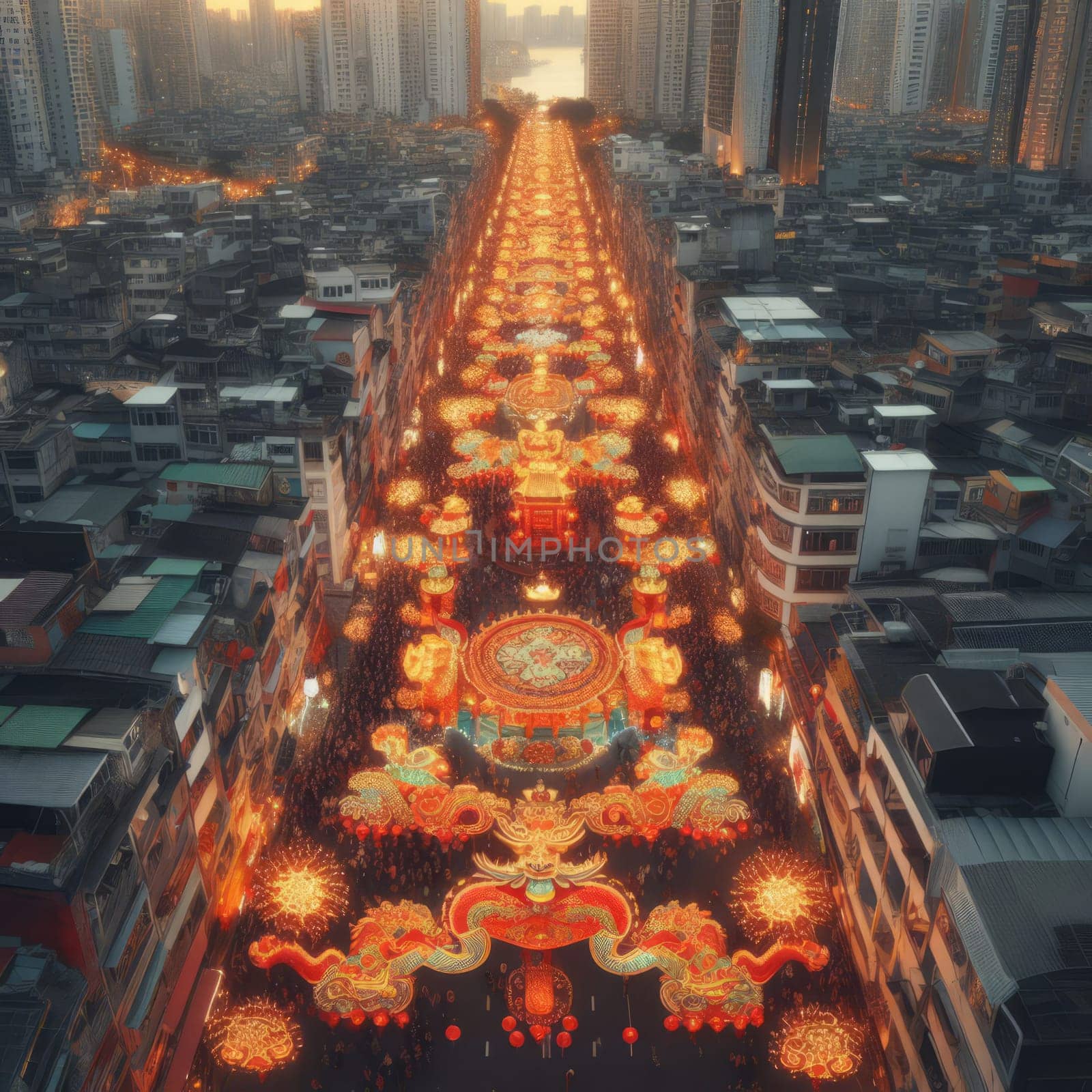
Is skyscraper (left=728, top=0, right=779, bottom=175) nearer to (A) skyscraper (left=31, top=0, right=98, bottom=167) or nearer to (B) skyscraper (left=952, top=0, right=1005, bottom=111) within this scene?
(B) skyscraper (left=952, top=0, right=1005, bottom=111)

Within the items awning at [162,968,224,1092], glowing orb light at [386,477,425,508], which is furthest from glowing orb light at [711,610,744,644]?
awning at [162,968,224,1092]

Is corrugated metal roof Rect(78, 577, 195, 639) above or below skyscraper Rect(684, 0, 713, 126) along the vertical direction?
below

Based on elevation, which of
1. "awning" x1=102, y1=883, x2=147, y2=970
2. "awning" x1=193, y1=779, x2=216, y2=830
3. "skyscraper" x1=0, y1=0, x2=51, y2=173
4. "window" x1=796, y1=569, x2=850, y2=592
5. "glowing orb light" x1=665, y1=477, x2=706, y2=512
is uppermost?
"skyscraper" x1=0, y1=0, x2=51, y2=173

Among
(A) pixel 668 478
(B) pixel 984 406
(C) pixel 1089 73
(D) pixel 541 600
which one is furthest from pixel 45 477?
(C) pixel 1089 73

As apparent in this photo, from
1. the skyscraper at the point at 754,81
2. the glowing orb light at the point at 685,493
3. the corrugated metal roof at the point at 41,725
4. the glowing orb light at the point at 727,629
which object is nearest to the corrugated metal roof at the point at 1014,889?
the glowing orb light at the point at 727,629

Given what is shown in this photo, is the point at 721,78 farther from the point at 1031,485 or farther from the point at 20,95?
the point at 1031,485

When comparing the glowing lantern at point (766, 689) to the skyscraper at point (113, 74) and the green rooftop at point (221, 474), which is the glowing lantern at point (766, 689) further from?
the skyscraper at point (113, 74)

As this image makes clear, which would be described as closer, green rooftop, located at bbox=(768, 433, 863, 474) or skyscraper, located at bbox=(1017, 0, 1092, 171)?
green rooftop, located at bbox=(768, 433, 863, 474)
